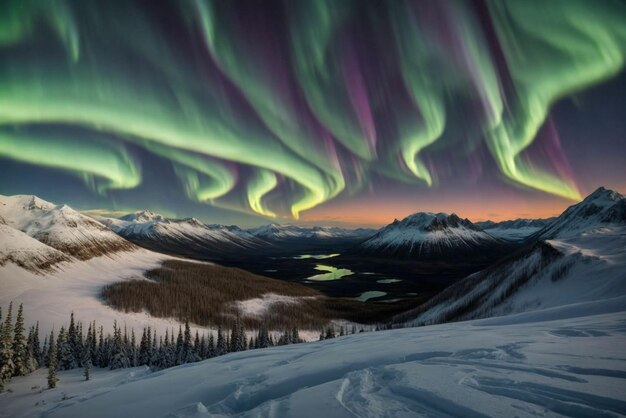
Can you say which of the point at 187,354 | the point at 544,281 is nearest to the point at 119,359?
the point at 187,354

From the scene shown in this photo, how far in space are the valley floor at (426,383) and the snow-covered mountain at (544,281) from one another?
85.6m

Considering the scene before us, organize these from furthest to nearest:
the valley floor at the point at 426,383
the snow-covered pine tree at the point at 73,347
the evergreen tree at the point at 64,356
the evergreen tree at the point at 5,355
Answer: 1. the snow-covered pine tree at the point at 73,347
2. the evergreen tree at the point at 64,356
3. the evergreen tree at the point at 5,355
4. the valley floor at the point at 426,383

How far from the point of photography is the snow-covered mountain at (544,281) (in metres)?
84.3

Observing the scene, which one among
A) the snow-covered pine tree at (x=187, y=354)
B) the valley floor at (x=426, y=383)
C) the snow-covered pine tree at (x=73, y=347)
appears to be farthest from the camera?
the snow-covered pine tree at (x=73, y=347)

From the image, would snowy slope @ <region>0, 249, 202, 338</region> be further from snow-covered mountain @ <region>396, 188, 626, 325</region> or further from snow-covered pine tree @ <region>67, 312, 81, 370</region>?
snow-covered mountain @ <region>396, 188, 626, 325</region>

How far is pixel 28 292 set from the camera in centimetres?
16838

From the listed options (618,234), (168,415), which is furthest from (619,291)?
(168,415)

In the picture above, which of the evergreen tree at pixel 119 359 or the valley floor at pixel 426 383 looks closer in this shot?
the valley floor at pixel 426 383

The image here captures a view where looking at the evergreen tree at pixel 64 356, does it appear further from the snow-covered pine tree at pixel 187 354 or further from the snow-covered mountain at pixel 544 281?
the snow-covered mountain at pixel 544 281

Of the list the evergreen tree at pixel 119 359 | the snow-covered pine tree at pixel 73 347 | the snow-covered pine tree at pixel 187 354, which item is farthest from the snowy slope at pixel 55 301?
the snow-covered pine tree at pixel 187 354

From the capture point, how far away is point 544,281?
343 feet

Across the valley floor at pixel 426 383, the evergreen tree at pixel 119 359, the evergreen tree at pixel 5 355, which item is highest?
the valley floor at pixel 426 383

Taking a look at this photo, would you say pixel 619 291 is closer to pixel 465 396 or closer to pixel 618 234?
pixel 618 234

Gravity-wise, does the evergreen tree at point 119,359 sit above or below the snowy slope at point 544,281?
below
